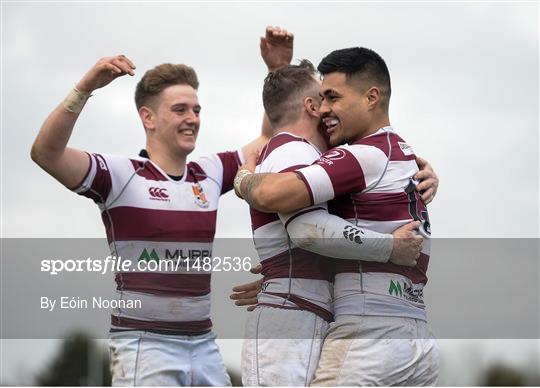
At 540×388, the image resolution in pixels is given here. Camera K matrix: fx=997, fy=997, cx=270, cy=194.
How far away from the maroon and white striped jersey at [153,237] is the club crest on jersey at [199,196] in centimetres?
1

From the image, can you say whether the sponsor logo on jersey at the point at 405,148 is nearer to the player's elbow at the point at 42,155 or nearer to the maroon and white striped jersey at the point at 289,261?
the maroon and white striped jersey at the point at 289,261

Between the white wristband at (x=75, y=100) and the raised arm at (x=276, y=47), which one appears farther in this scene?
the raised arm at (x=276, y=47)

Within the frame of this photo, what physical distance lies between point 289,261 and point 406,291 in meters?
0.70

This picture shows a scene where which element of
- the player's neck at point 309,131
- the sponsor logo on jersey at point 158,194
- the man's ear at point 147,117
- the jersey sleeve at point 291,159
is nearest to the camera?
the jersey sleeve at point 291,159

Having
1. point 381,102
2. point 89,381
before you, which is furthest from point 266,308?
point 89,381

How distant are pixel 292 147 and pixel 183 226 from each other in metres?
1.80

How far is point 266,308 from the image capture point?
5852mm

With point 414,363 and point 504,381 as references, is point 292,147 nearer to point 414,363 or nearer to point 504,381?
point 414,363

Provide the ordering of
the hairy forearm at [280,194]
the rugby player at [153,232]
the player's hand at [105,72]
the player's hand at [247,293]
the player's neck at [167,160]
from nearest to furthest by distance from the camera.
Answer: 1. the hairy forearm at [280,194]
2. the player's hand at [105,72]
3. the player's hand at [247,293]
4. the rugby player at [153,232]
5. the player's neck at [167,160]

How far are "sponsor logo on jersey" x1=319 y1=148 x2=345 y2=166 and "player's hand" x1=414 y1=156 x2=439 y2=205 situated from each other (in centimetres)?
59

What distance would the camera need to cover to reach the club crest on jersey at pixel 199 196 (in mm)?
7740

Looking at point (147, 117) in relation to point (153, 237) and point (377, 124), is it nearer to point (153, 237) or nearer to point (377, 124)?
point (153, 237)

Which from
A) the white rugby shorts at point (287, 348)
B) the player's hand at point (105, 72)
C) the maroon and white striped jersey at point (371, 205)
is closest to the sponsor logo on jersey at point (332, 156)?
the maroon and white striped jersey at point (371, 205)

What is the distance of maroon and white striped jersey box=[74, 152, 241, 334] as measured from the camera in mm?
7305
